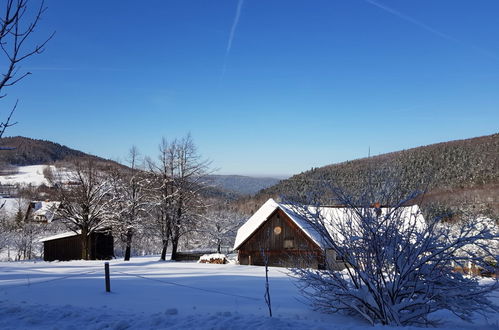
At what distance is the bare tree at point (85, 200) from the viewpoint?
27.2 meters

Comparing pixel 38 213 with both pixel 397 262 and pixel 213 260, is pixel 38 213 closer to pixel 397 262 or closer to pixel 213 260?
pixel 213 260

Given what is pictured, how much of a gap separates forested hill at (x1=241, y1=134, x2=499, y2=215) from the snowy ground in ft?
9.17

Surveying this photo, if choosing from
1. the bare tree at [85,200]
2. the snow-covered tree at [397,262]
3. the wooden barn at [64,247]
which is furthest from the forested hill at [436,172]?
the wooden barn at [64,247]

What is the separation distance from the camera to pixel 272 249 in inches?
1117

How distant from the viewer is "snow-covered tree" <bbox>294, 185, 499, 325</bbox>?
23.7ft

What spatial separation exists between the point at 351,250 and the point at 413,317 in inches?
67.4

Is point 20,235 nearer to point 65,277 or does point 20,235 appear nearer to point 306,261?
point 65,277

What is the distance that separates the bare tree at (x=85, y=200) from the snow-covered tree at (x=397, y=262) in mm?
22594

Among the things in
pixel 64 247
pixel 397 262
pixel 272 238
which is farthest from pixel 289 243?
pixel 64 247

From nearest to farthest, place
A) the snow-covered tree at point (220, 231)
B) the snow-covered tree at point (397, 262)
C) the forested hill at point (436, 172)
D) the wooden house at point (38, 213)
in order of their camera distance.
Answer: the snow-covered tree at point (397, 262) → the forested hill at point (436, 172) → the snow-covered tree at point (220, 231) → the wooden house at point (38, 213)

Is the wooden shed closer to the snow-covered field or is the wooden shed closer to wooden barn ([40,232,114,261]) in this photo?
wooden barn ([40,232,114,261])

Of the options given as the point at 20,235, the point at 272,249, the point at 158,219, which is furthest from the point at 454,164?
the point at 20,235

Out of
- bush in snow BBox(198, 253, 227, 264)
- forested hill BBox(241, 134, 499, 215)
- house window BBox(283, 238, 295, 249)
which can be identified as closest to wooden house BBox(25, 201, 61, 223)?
forested hill BBox(241, 134, 499, 215)

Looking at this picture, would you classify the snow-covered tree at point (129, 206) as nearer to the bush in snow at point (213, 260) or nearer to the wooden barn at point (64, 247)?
the bush in snow at point (213, 260)
